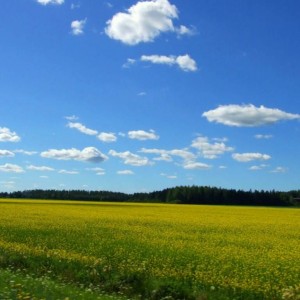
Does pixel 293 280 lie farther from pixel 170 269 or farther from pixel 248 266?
pixel 170 269

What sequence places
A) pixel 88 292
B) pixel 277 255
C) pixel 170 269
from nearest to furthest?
pixel 88 292 → pixel 170 269 → pixel 277 255

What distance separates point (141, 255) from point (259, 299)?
6856 mm

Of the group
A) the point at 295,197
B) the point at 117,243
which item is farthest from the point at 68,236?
the point at 295,197

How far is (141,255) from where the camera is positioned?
61.2 ft

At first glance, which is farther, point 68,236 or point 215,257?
point 68,236

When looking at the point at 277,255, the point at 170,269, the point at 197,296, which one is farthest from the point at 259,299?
the point at 277,255

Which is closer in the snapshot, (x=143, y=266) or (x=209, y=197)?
(x=143, y=266)

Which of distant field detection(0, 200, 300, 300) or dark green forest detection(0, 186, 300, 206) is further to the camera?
dark green forest detection(0, 186, 300, 206)

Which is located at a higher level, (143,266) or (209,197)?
(209,197)

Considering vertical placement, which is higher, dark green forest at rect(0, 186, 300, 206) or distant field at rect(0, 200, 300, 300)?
dark green forest at rect(0, 186, 300, 206)

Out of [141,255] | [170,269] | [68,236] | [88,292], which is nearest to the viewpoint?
[88,292]

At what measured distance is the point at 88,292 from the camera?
39.9 feet

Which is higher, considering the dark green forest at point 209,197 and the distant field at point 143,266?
the dark green forest at point 209,197

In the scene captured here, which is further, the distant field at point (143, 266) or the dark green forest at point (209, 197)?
the dark green forest at point (209, 197)
